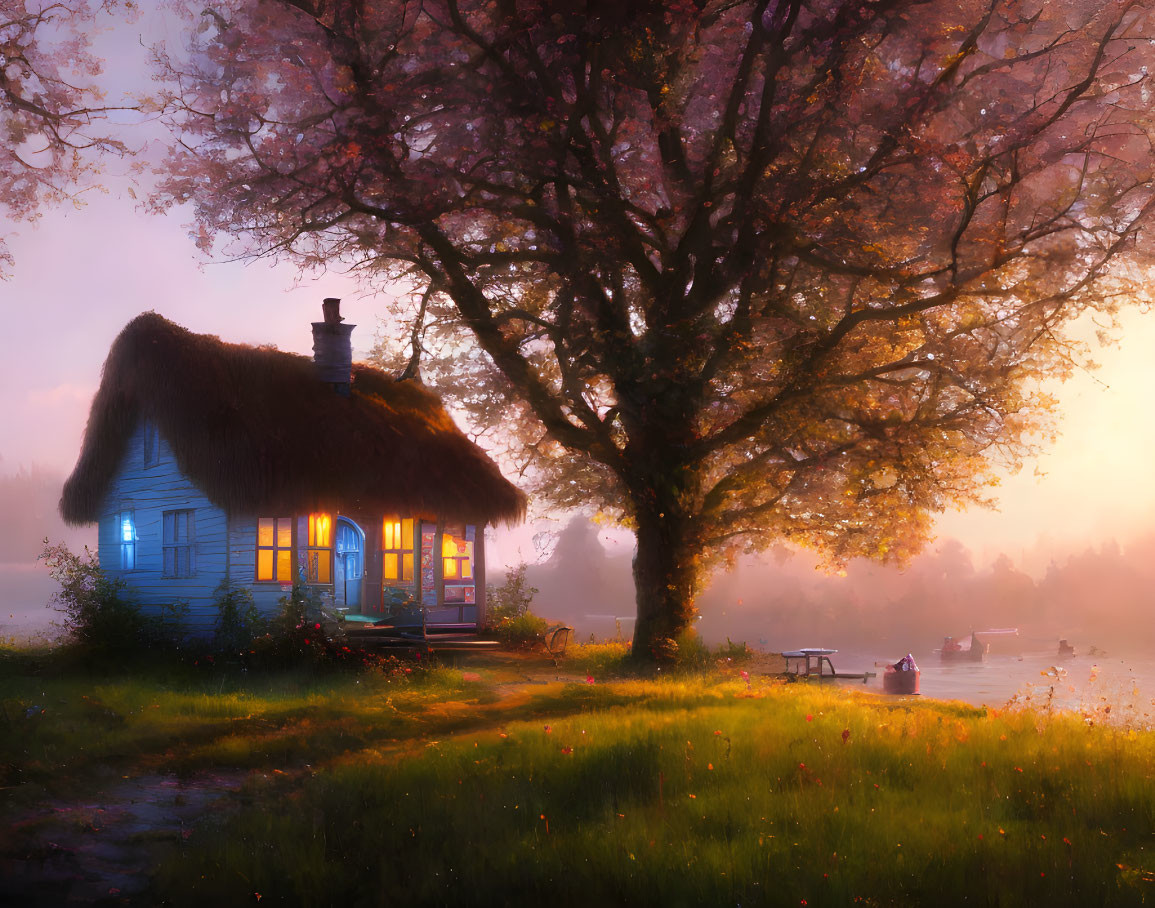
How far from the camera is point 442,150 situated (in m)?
14.8

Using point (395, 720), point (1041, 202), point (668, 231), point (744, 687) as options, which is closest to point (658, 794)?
point (395, 720)

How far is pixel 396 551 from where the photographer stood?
70.9ft

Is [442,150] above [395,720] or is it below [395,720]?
above

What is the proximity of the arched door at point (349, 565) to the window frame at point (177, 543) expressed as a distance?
11.7ft

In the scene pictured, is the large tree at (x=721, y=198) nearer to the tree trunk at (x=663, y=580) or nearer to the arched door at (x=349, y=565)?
the tree trunk at (x=663, y=580)

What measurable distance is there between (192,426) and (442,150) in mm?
7842

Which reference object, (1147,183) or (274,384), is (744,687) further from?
(274,384)

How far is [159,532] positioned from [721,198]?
1404 cm

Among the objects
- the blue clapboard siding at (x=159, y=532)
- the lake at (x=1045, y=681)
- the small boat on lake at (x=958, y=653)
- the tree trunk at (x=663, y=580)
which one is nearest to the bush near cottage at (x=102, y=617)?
the blue clapboard siding at (x=159, y=532)

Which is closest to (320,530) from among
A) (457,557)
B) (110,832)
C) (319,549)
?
(319,549)

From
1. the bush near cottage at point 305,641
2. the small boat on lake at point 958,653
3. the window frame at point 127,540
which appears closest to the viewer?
the bush near cottage at point 305,641

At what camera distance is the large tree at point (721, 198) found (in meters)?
14.0

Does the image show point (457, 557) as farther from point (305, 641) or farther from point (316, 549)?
point (305, 641)

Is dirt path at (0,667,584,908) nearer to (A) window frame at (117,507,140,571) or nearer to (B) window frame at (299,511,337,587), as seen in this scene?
(B) window frame at (299,511,337,587)
